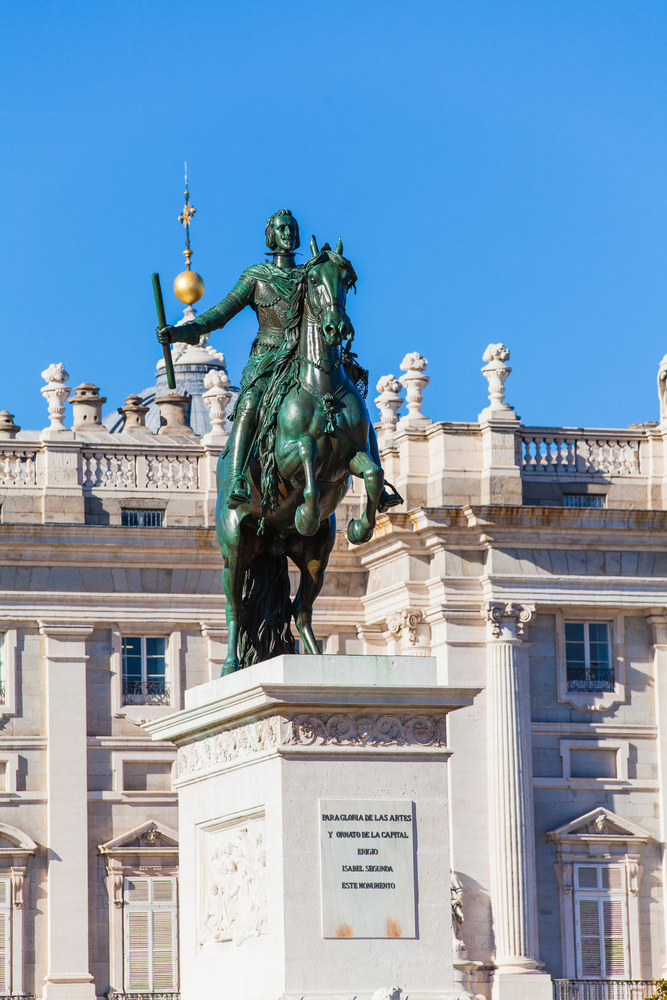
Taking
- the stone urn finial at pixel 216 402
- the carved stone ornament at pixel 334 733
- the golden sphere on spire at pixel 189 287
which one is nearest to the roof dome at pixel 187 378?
the golden sphere on spire at pixel 189 287

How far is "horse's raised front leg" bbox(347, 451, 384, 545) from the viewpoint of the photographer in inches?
631

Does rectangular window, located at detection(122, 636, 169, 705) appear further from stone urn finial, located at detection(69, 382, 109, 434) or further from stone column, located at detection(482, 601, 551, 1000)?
stone urn finial, located at detection(69, 382, 109, 434)

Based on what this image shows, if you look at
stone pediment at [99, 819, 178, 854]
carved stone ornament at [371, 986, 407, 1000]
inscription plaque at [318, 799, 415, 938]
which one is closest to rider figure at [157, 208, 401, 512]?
inscription plaque at [318, 799, 415, 938]

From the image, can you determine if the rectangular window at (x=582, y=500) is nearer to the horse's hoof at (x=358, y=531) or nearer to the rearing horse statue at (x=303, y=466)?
the rearing horse statue at (x=303, y=466)

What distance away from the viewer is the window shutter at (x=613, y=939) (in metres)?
38.4

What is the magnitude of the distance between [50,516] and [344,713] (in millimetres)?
24436

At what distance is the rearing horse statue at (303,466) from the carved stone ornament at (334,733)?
0.93 metres

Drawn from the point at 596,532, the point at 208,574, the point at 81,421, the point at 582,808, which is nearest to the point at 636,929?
the point at 582,808

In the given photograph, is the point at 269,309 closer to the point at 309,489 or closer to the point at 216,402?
the point at 309,489

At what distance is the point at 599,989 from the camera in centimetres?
3806

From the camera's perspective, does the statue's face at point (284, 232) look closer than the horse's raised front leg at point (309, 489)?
No

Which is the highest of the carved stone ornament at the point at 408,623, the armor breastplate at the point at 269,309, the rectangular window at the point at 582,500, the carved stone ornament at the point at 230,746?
the rectangular window at the point at 582,500

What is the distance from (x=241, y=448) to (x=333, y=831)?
268 centimetres

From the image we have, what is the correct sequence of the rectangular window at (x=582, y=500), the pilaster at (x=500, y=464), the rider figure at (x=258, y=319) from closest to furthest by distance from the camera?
the rider figure at (x=258, y=319), the pilaster at (x=500, y=464), the rectangular window at (x=582, y=500)
